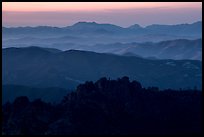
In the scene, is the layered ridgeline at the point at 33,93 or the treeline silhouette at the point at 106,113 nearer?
the treeline silhouette at the point at 106,113

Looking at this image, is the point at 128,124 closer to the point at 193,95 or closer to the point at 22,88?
the point at 193,95

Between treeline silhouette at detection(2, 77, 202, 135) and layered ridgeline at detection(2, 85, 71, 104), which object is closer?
treeline silhouette at detection(2, 77, 202, 135)

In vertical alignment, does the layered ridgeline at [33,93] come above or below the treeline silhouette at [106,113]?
above

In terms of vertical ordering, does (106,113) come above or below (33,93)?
below

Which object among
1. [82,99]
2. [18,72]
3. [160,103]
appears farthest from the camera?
[18,72]

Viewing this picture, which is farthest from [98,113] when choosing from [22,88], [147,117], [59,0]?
[22,88]

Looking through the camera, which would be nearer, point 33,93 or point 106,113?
point 106,113

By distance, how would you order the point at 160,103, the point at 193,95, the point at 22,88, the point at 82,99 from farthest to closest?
1. the point at 22,88
2. the point at 193,95
3. the point at 160,103
4. the point at 82,99

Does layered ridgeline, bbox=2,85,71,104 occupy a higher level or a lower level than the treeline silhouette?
higher
